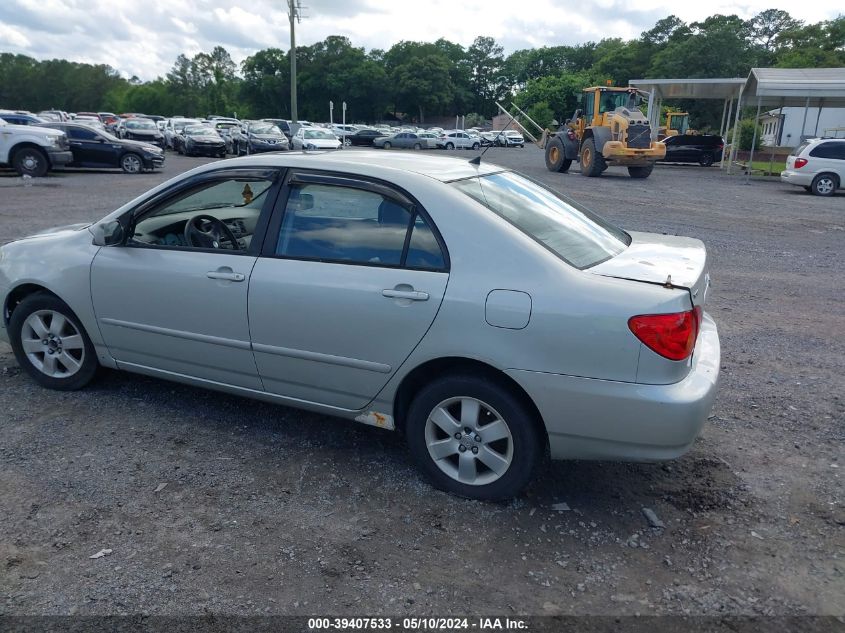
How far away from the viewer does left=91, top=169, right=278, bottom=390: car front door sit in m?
3.82

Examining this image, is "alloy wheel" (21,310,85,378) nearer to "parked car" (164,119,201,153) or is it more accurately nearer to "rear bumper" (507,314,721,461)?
"rear bumper" (507,314,721,461)

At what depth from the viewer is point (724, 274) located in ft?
28.5

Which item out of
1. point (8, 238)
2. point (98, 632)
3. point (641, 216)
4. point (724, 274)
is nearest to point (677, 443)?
point (98, 632)

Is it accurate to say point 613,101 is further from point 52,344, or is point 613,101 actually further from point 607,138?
point 52,344

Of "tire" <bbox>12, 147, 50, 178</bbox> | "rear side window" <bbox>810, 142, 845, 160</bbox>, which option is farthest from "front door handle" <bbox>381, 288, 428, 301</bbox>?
"rear side window" <bbox>810, 142, 845, 160</bbox>

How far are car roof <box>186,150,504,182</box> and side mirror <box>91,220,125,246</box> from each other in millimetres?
637

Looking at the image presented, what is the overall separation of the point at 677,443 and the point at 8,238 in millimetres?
10269

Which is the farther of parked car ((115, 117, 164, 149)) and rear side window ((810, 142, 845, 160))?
parked car ((115, 117, 164, 149))

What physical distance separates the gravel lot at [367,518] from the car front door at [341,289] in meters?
0.55

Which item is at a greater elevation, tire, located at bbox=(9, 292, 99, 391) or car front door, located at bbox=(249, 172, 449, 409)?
car front door, located at bbox=(249, 172, 449, 409)

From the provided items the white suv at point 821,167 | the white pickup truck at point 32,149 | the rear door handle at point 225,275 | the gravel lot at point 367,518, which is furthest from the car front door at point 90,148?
the white suv at point 821,167

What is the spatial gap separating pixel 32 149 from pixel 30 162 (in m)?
0.39

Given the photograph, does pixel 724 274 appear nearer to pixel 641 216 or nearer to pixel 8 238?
pixel 641 216

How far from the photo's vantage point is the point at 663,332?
2.96 m
